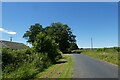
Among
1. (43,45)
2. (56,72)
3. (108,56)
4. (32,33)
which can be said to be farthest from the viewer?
(32,33)

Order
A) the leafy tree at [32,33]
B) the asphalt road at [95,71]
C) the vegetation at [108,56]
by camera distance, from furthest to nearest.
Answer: the leafy tree at [32,33]
the vegetation at [108,56]
the asphalt road at [95,71]

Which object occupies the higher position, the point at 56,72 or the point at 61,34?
the point at 61,34

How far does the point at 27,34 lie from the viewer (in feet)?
347

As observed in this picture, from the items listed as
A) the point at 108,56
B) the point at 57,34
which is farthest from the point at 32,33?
the point at 108,56

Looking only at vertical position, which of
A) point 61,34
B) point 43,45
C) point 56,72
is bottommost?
point 56,72

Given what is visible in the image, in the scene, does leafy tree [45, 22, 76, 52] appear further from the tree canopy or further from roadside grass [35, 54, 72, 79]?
roadside grass [35, 54, 72, 79]

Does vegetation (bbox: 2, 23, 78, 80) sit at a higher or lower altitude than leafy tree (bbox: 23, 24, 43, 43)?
lower

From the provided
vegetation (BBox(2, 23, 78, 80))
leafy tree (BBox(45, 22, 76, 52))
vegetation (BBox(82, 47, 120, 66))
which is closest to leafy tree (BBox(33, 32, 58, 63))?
vegetation (BBox(2, 23, 78, 80))

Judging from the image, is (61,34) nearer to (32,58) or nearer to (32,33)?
(32,33)

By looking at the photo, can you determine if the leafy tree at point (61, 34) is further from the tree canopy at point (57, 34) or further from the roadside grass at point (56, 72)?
the roadside grass at point (56, 72)

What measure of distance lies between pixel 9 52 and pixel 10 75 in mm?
3373

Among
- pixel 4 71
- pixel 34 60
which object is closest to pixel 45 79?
pixel 4 71

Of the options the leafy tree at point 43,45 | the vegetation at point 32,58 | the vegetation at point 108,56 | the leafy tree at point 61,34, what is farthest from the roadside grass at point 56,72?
the leafy tree at point 61,34

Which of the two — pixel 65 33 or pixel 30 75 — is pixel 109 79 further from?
pixel 65 33
